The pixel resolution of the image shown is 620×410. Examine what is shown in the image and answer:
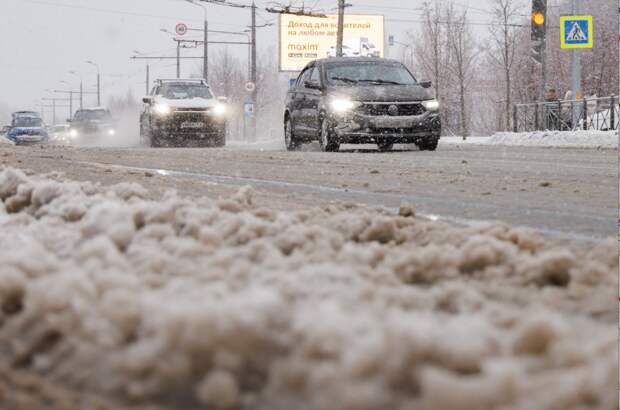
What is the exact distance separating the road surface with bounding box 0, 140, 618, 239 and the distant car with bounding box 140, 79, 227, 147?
9593mm

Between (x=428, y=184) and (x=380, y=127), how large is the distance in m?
7.32

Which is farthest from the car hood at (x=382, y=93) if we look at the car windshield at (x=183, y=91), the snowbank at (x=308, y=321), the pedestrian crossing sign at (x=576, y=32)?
the snowbank at (x=308, y=321)

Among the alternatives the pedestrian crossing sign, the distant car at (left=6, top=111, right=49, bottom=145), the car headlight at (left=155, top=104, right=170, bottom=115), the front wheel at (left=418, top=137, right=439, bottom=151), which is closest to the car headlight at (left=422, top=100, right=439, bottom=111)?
the front wheel at (left=418, top=137, right=439, bottom=151)

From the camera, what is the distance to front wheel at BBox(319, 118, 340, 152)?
48.4 feet

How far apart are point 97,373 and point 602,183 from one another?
6213mm

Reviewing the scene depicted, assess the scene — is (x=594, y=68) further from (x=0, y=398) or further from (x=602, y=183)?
(x=0, y=398)

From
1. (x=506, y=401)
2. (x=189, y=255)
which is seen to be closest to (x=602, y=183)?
(x=189, y=255)

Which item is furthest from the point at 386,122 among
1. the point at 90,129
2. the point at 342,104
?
the point at 90,129

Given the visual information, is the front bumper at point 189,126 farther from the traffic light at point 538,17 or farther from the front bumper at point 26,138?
the front bumper at point 26,138

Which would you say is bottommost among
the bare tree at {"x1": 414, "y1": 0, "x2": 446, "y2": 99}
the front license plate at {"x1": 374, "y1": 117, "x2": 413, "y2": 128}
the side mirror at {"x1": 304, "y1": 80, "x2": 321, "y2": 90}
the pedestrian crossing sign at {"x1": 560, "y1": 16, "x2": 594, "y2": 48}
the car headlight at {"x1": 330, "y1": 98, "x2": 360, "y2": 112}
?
the front license plate at {"x1": 374, "y1": 117, "x2": 413, "y2": 128}

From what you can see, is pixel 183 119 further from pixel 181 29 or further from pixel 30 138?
pixel 181 29

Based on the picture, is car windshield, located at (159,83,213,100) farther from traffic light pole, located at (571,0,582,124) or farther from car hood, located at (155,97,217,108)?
traffic light pole, located at (571,0,582,124)

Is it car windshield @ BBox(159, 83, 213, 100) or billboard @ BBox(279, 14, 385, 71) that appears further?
billboard @ BBox(279, 14, 385, 71)

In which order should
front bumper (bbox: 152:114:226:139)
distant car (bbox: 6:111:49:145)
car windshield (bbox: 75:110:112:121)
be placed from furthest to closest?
distant car (bbox: 6:111:49:145) < car windshield (bbox: 75:110:112:121) < front bumper (bbox: 152:114:226:139)
